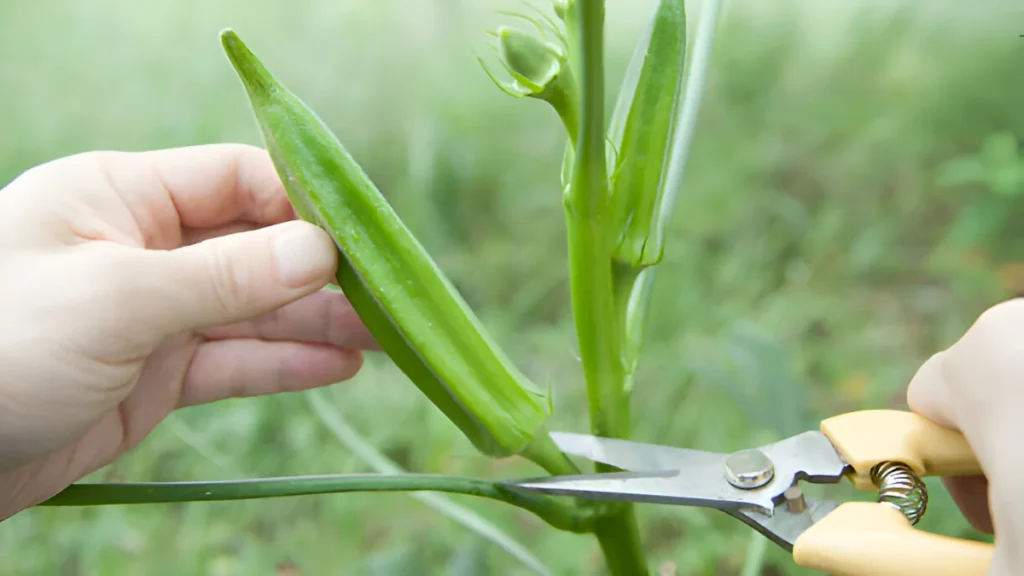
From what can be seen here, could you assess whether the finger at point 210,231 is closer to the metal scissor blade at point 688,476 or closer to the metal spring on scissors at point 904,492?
the metal scissor blade at point 688,476

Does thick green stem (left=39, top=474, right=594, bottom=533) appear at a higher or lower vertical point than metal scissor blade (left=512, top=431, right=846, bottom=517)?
lower

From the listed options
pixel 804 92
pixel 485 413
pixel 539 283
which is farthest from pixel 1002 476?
pixel 804 92

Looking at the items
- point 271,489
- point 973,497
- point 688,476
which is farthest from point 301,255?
point 973,497

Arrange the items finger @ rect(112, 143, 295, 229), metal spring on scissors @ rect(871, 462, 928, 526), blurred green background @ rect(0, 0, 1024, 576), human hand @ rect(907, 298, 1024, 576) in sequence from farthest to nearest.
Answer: blurred green background @ rect(0, 0, 1024, 576) < finger @ rect(112, 143, 295, 229) < metal spring on scissors @ rect(871, 462, 928, 526) < human hand @ rect(907, 298, 1024, 576)

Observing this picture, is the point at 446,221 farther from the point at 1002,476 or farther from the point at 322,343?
the point at 1002,476

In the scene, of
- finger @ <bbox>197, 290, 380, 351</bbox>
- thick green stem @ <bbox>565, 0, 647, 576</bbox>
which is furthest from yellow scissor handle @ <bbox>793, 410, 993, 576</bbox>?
finger @ <bbox>197, 290, 380, 351</bbox>

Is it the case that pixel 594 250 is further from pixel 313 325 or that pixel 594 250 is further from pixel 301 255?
pixel 313 325

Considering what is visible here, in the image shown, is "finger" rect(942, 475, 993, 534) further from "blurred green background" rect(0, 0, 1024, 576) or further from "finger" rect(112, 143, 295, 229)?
"finger" rect(112, 143, 295, 229)
